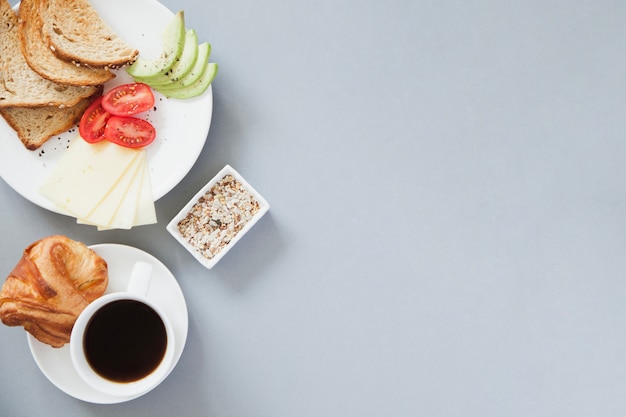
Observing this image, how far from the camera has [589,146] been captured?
146 cm

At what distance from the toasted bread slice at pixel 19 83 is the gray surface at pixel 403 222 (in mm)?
240

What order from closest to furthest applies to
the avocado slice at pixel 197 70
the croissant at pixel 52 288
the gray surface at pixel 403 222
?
the croissant at pixel 52 288, the avocado slice at pixel 197 70, the gray surface at pixel 403 222

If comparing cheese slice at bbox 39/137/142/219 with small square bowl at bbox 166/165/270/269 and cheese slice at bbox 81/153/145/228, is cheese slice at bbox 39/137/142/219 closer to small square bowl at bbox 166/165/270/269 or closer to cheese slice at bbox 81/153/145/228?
cheese slice at bbox 81/153/145/228

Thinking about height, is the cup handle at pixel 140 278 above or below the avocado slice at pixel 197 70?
below

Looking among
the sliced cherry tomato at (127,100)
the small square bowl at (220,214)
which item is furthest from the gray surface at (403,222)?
the sliced cherry tomato at (127,100)

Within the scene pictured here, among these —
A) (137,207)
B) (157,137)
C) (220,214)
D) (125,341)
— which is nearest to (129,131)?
(157,137)

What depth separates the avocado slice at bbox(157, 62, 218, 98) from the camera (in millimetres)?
1294

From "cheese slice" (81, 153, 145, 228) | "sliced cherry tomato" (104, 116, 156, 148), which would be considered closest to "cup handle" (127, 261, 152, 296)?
"cheese slice" (81, 153, 145, 228)

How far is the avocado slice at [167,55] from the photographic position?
1279 mm

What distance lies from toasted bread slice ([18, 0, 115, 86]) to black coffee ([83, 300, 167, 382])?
0.49m

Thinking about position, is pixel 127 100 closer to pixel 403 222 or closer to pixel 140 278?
pixel 140 278

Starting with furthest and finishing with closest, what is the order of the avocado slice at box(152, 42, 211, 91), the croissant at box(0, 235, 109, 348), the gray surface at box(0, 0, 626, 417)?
1. the gray surface at box(0, 0, 626, 417)
2. the avocado slice at box(152, 42, 211, 91)
3. the croissant at box(0, 235, 109, 348)

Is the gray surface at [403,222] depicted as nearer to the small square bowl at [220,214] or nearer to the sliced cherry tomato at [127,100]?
the small square bowl at [220,214]

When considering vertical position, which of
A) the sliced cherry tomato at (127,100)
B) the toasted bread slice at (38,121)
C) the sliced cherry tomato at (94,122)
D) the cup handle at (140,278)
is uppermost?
the sliced cherry tomato at (127,100)
